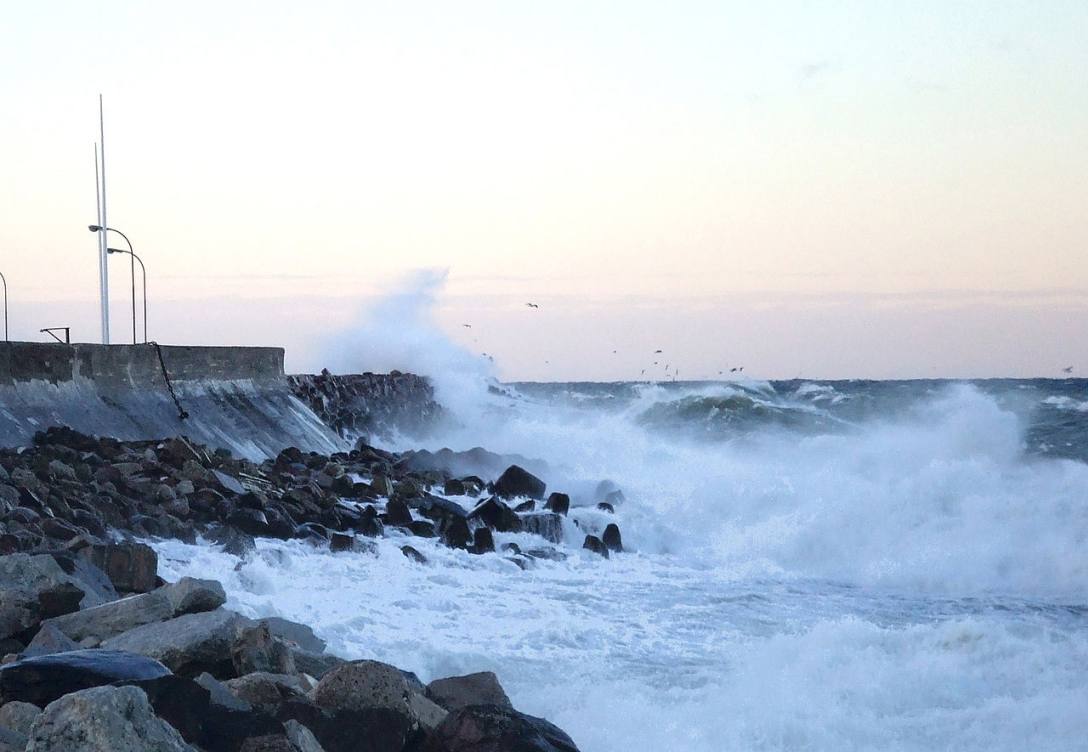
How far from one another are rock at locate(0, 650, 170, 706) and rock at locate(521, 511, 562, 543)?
850 cm

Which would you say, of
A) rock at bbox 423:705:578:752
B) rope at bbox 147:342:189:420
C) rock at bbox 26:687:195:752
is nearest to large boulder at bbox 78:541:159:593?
rock at bbox 423:705:578:752

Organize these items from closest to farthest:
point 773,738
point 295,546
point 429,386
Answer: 1. point 773,738
2. point 295,546
3. point 429,386

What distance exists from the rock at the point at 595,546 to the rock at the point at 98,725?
9126 millimetres

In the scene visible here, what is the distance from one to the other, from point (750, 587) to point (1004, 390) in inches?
1705

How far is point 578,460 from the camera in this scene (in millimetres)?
22469

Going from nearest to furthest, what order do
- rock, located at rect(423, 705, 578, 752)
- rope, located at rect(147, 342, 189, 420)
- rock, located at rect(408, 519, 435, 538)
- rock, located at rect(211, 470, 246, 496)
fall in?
1. rock, located at rect(423, 705, 578, 752)
2. rock, located at rect(211, 470, 246, 496)
3. rock, located at rect(408, 519, 435, 538)
4. rope, located at rect(147, 342, 189, 420)

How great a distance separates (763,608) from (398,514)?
3675 mm

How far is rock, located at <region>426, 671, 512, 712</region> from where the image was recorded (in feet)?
17.6

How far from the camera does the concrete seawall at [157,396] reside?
39.8 feet

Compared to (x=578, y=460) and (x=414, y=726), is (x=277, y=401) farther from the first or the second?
(x=414, y=726)

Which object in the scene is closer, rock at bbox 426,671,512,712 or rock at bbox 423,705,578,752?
rock at bbox 423,705,578,752

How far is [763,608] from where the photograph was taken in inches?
405

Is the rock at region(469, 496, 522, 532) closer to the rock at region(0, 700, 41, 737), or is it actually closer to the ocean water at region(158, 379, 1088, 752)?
the ocean water at region(158, 379, 1088, 752)

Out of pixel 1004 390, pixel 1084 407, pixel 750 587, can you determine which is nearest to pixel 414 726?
pixel 750 587
